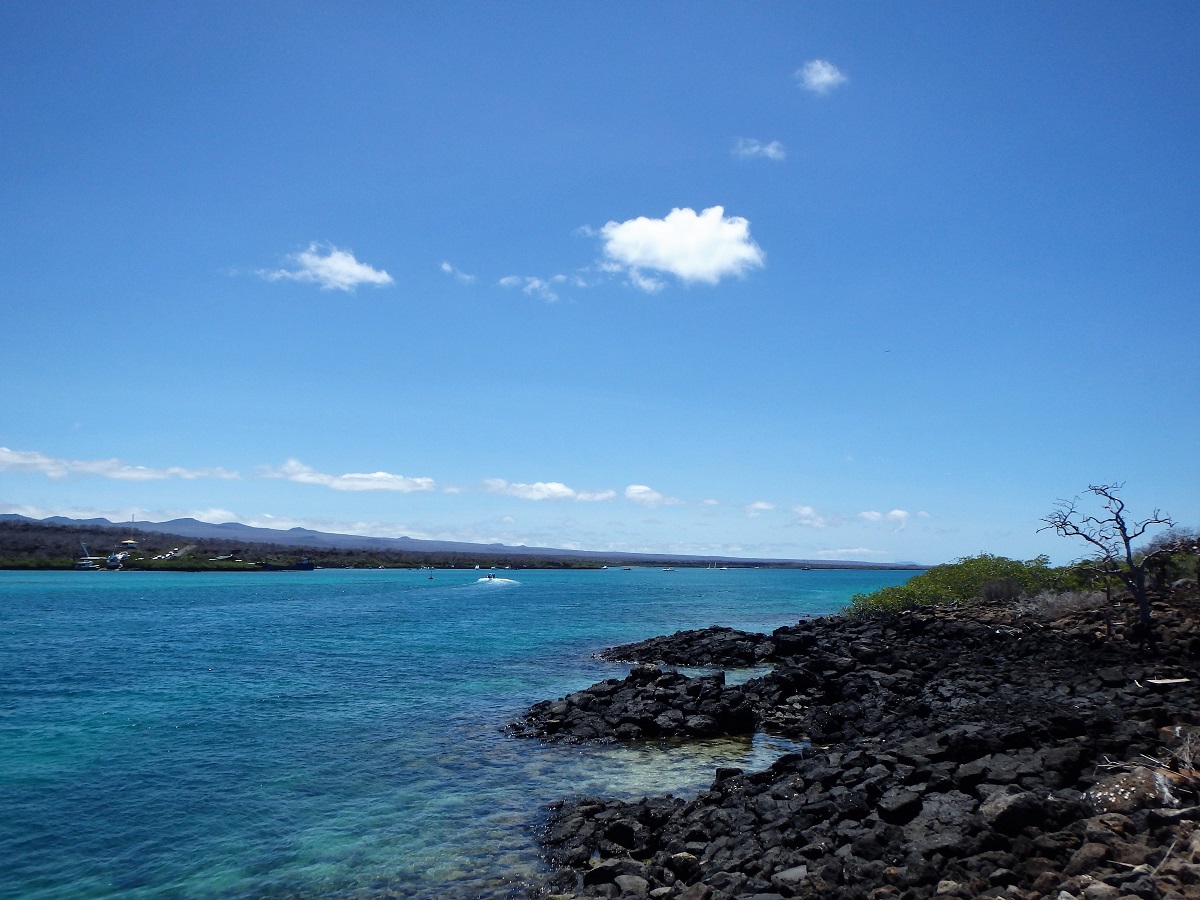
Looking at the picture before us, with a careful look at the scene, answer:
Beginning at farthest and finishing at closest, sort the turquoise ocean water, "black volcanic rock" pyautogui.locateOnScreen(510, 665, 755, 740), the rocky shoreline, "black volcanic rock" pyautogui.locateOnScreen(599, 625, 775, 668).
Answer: "black volcanic rock" pyautogui.locateOnScreen(599, 625, 775, 668) → "black volcanic rock" pyautogui.locateOnScreen(510, 665, 755, 740) → the turquoise ocean water → the rocky shoreline

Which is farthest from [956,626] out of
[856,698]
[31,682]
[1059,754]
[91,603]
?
[91,603]

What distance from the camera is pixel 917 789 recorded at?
37.9 ft

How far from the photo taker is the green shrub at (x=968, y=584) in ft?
137

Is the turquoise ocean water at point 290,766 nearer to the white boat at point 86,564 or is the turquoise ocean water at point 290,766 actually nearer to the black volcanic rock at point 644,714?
the black volcanic rock at point 644,714


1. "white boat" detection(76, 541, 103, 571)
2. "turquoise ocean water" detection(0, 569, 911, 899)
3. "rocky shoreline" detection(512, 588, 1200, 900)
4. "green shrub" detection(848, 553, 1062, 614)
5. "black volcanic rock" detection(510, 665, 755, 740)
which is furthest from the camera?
"white boat" detection(76, 541, 103, 571)

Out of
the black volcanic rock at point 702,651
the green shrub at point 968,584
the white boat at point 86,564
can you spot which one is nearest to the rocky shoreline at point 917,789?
the black volcanic rock at point 702,651

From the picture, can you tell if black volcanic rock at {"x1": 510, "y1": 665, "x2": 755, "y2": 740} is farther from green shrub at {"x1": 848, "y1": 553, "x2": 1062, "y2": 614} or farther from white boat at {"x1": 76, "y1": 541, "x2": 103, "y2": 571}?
white boat at {"x1": 76, "y1": 541, "x2": 103, "y2": 571}

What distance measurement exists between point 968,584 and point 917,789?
37243 mm

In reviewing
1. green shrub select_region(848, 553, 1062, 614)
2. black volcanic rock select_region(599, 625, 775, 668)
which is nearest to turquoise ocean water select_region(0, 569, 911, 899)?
black volcanic rock select_region(599, 625, 775, 668)

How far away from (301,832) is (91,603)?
223 feet

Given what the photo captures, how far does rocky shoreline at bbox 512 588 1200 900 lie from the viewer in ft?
28.2

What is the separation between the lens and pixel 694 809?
43.7 feet

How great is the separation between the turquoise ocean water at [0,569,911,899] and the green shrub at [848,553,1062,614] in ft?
56.2

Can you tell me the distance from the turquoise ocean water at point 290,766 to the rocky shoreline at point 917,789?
154 centimetres
